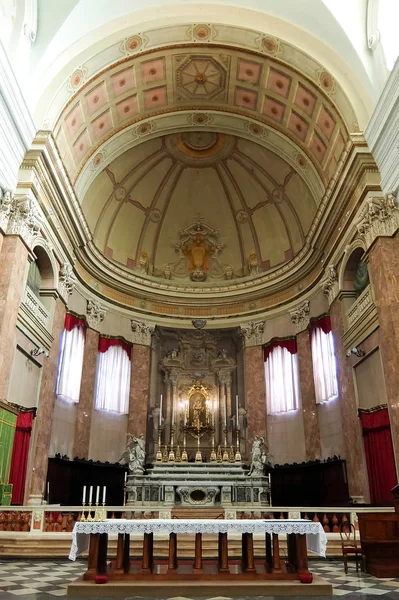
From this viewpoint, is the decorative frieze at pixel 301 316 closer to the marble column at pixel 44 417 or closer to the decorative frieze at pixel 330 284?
the decorative frieze at pixel 330 284

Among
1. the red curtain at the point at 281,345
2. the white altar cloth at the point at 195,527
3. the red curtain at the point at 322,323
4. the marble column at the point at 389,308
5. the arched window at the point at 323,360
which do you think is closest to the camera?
the white altar cloth at the point at 195,527

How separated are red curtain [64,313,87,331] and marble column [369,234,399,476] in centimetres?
1010

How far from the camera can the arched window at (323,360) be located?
1617 centimetres

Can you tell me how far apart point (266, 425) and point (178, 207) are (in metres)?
10.7

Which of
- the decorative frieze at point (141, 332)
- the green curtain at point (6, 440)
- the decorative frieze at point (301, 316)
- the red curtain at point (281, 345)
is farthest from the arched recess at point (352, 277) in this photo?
the green curtain at point (6, 440)

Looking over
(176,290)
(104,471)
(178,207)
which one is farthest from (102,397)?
(178,207)

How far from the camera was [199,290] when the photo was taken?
22047 millimetres

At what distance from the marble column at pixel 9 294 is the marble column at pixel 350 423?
31.6ft

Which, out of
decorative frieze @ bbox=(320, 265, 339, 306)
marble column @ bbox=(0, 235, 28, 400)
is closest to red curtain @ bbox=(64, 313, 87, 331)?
marble column @ bbox=(0, 235, 28, 400)

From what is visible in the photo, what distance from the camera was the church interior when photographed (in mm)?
9727

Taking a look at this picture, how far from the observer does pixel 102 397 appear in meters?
18.1

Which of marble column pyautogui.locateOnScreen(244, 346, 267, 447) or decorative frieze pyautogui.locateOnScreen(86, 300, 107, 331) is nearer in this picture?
decorative frieze pyautogui.locateOnScreen(86, 300, 107, 331)

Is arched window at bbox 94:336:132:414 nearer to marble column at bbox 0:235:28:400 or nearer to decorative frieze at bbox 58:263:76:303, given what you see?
decorative frieze at bbox 58:263:76:303

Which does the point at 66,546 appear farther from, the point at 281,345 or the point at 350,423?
the point at 281,345
